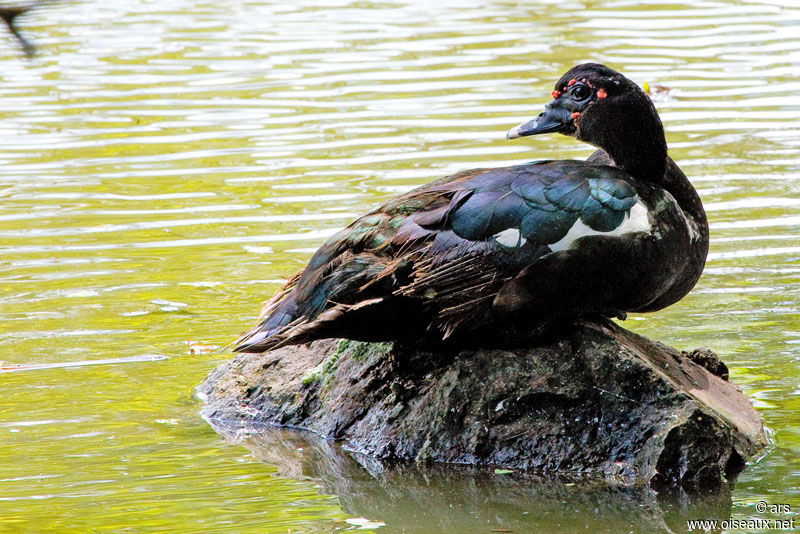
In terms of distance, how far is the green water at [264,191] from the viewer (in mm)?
4895

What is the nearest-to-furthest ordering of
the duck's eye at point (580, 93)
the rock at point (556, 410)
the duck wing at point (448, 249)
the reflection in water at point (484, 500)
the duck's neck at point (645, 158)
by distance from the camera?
the reflection in water at point (484, 500)
the rock at point (556, 410)
the duck wing at point (448, 249)
the duck's neck at point (645, 158)
the duck's eye at point (580, 93)

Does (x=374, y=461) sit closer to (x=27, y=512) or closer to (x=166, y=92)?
(x=27, y=512)

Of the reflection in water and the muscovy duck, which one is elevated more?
the muscovy duck

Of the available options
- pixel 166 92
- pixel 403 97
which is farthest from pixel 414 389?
pixel 166 92

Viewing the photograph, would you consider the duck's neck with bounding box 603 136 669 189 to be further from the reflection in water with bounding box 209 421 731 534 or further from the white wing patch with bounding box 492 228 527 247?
the reflection in water with bounding box 209 421 731 534

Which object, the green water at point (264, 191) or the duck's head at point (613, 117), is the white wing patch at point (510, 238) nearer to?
the duck's head at point (613, 117)

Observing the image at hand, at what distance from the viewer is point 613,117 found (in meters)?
5.46

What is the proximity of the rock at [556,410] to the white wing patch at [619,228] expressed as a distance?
0.42 m

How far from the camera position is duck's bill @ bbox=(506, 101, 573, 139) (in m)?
5.62

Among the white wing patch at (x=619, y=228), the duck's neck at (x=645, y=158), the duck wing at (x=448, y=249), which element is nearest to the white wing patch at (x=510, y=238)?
the duck wing at (x=448, y=249)

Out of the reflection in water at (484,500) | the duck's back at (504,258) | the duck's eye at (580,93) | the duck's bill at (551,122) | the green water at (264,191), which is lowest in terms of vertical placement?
the green water at (264,191)

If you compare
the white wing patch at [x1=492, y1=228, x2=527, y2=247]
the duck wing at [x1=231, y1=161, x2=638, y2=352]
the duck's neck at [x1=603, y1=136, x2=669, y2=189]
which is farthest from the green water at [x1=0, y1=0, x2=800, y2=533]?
the duck's neck at [x1=603, y1=136, x2=669, y2=189]

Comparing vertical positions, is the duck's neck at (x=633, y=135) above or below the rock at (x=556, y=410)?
above

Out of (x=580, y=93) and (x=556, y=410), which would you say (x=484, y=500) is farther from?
(x=580, y=93)
